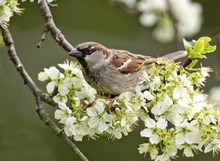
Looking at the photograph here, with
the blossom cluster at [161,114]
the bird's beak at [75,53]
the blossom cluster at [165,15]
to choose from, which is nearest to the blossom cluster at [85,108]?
the blossom cluster at [161,114]

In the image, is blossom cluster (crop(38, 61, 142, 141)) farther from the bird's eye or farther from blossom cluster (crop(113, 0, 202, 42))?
blossom cluster (crop(113, 0, 202, 42))

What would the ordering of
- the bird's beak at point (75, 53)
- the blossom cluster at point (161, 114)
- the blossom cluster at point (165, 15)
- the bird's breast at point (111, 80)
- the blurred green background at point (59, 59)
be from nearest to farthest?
1. the blossom cluster at point (161, 114)
2. the bird's beak at point (75, 53)
3. the bird's breast at point (111, 80)
4. the blossom cluster at point (165, 15)
5. the blurred green background at point (59, 59)

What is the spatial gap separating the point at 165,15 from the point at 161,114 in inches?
86.3

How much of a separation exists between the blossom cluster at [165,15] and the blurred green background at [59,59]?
1.03m

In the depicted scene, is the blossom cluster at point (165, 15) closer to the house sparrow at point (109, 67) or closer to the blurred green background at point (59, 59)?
the blurred green background at point (59, 59)

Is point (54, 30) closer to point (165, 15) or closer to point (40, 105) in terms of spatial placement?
point (40, 105)

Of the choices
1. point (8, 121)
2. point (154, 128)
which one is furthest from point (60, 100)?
point (8, 121)

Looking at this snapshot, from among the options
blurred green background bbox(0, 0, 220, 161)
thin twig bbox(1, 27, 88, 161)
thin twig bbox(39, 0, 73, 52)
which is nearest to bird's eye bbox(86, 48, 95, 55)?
thin twig bbox(39, 0, 73, 52)

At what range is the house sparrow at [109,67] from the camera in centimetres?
337

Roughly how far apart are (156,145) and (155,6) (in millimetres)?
2160

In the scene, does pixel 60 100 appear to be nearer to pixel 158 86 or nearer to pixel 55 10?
pixel 158 86

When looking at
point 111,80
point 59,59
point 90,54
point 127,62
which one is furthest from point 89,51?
point 59,59

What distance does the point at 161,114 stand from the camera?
2.96 meters

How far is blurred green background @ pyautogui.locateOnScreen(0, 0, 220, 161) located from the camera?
21.8 feet
